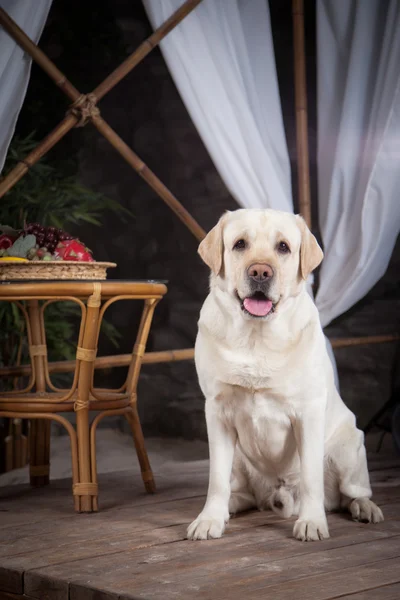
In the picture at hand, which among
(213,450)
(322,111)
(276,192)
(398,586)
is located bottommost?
(398,586)

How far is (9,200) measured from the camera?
183 inches

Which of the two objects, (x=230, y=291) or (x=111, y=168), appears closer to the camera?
(x=230, y=291)

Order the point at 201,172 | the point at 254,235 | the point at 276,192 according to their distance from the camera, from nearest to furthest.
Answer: the point at 254,235 < the point at 276,192 < the point at 201,172

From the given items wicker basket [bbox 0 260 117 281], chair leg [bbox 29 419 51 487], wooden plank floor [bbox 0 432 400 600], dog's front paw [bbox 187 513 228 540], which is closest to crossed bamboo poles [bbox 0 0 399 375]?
chair leg [bbox 29 419 51 487]

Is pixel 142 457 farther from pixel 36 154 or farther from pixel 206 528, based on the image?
pixel 36 154

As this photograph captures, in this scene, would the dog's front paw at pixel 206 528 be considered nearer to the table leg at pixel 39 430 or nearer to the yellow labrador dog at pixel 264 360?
the yellow labrador dog at pixel 264 360

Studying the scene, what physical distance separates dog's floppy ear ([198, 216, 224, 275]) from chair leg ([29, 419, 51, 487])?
3.82ft

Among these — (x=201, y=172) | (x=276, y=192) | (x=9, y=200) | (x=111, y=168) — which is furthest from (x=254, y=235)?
(x=111, y=168)

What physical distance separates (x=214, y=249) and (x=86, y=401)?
753mm

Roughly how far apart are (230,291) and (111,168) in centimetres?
405

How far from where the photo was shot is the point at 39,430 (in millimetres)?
3057

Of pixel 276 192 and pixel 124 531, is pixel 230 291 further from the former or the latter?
pixel 276 192

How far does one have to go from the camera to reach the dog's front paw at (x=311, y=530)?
214cm

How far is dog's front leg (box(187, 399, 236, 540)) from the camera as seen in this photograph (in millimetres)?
2227
